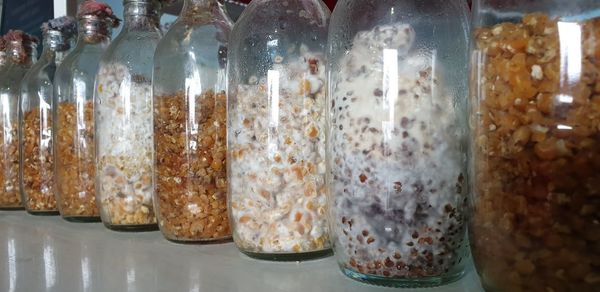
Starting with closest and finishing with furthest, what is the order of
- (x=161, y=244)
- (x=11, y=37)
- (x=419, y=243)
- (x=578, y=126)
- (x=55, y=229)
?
1. (x=578, y=126)
2. (x=419, y=243)
3. (x=161, y=244)
4. (x=55, y=229)
5. (x=11, y=37)

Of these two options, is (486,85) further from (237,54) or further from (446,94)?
(237,54)

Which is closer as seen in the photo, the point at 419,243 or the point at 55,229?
the point at 419,243

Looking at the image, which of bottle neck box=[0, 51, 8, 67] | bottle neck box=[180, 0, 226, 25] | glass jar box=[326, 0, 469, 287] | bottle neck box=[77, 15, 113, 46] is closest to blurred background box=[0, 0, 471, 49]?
bottle neck box=[0, 51, 8, 67]

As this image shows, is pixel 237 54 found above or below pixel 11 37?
below

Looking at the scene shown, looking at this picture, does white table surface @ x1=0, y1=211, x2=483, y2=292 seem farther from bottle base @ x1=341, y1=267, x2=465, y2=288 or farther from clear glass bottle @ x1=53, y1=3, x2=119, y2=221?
clear glass bottle @ x1=53, y1=3, x2=119, y2=221

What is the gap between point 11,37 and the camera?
1.34 metres

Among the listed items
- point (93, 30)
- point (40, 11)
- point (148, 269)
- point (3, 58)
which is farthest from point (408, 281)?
point (40, 11)

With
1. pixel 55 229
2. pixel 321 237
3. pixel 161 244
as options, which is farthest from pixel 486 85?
pixel 55 229

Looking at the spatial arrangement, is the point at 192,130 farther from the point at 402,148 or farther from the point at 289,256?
the point at 402,148

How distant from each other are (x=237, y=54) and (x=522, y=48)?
383 mm

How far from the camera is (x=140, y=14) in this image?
990 millimetres

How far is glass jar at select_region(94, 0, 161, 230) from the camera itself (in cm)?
91

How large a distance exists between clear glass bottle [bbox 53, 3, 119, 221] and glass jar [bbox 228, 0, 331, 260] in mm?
413

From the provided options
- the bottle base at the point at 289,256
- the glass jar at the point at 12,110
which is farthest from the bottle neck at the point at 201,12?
the glass jar at the point at 12,110
